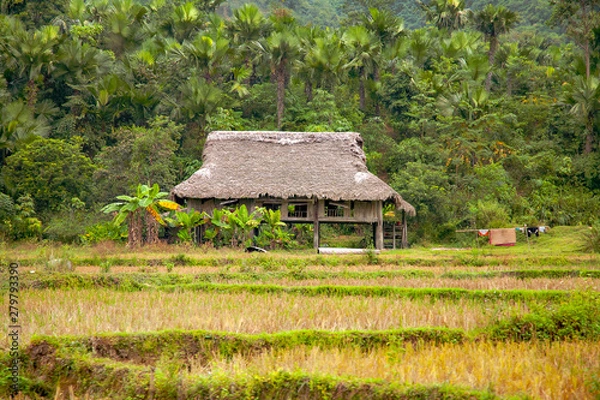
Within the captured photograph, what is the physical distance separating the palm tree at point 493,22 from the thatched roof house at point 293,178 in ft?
33.4

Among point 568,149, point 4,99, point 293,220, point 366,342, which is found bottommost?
point 366,342

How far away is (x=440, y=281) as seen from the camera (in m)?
11.5

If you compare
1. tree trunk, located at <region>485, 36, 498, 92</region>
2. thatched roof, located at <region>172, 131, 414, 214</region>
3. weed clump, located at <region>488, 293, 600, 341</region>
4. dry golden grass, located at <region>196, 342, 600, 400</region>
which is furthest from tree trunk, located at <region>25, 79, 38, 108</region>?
weed clump, located at <region>488, 293, 600, 341</region>

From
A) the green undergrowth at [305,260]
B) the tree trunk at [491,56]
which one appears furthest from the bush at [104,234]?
the tree trunk at [491,56]

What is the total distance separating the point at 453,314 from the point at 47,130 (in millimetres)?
18127

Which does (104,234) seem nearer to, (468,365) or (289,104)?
(289,104)

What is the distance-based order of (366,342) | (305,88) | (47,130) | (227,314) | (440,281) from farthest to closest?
(305,88)
(47,130)
(440,281)
(227,314)
(366,342)

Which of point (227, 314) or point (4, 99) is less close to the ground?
point (4, 99)

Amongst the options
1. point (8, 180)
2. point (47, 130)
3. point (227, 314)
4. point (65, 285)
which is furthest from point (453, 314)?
point (47, 130)

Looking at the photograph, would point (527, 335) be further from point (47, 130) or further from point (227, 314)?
point (47, 130)

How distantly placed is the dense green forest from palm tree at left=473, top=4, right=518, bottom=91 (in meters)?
0.07

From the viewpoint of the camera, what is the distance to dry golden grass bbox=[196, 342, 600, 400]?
5359mm

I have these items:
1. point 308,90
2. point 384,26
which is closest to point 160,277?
point 308,90

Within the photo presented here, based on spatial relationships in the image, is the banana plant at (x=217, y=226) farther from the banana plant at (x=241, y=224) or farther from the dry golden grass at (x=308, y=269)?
the dry golden grass at (x=308, y=269)
